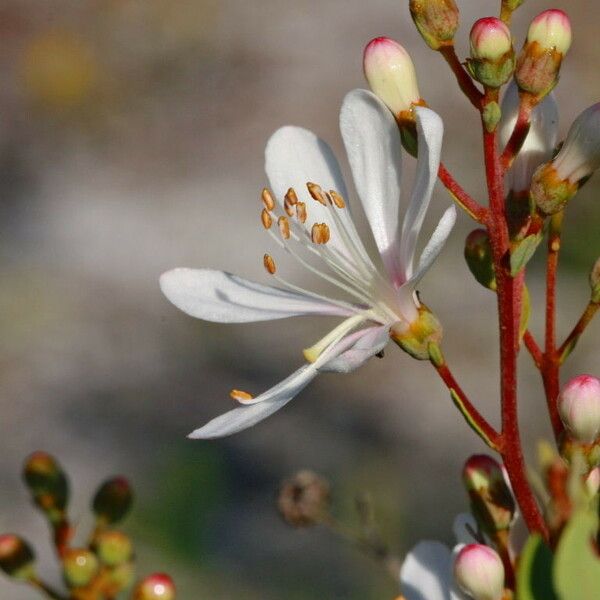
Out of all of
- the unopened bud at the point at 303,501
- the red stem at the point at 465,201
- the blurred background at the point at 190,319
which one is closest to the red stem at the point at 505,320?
the red stem at the point at 465,201

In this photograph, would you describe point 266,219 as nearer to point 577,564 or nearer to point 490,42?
point 490,42

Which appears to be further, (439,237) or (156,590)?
(156,590)

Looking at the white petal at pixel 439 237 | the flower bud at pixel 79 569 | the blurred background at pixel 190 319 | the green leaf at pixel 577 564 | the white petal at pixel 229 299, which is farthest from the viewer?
the blurred background at pixel 190 319

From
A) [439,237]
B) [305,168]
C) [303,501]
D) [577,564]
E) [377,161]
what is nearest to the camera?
[577,564]

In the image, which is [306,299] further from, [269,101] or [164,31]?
[164,31]

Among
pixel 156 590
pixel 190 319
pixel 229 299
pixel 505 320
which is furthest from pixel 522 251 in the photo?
pixel 190 319

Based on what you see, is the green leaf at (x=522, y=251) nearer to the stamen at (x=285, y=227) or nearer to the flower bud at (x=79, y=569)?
the stamen at (x=285, y=227)

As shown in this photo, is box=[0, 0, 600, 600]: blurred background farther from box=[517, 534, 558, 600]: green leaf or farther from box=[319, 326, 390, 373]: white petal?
box=[517, 534, 558, 600]: green leaf
